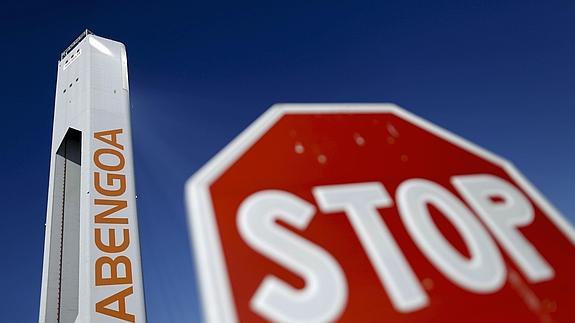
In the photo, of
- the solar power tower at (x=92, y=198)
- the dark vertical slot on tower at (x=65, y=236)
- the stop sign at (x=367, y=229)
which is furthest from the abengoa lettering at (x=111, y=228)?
the stop sign at (x=367, y=229)

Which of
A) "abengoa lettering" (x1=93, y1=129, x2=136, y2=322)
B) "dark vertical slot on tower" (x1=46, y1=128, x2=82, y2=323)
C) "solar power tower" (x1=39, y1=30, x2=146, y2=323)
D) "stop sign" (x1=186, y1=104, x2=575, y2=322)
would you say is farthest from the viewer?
"dark vertical slot on tower" (x1=46, y1=128, x2=82, y2=323)

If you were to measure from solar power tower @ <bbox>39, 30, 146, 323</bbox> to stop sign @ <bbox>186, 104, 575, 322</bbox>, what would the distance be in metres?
10.2

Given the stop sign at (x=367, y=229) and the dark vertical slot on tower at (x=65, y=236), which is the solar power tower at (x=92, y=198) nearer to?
the dark vertical slot on tower at (x=65, y=236)

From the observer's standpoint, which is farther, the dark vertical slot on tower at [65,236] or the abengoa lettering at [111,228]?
the dark vertical slot on tower at [65,236]

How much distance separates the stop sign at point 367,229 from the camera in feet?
3.36

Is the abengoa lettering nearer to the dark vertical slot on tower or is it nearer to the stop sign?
the dark vertical slot on tower

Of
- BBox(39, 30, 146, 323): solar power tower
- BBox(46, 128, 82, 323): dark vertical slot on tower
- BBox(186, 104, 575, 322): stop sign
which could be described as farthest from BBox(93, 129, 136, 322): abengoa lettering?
BBox(186, 104, 575, 322): stop sign

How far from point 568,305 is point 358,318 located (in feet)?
2.34

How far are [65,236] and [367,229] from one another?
44.8ft

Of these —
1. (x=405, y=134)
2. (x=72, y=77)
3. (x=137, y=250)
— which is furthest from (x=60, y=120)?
(x=405, y=134)

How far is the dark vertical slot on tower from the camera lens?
11633 millimetres

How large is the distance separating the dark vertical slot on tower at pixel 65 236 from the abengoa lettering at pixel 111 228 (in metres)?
2.36

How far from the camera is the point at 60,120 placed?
14.5 meters

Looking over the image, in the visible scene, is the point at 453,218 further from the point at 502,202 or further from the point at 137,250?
the point at 137,250
